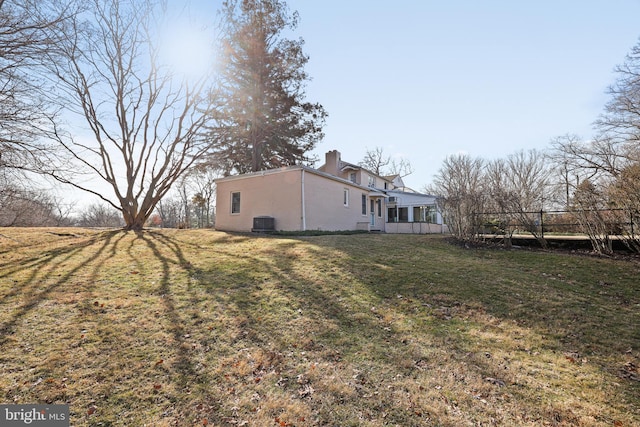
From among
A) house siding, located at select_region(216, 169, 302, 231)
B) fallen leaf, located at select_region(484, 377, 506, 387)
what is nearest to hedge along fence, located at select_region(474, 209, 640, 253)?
fallen leaf, located at select_region(484, 377, 506, 387)

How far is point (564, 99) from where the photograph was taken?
10.1 meters

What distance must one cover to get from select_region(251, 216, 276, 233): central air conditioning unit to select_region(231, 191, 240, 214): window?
7.68 feet

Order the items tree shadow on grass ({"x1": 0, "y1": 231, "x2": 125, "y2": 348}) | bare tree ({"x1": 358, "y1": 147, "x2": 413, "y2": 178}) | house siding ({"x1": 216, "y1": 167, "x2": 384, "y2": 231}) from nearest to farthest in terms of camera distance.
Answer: tree shadow on grass ({"x1": 0, "y1": 231, "x2": 125, "y2": 348}) → house siding ({"x1": 216, "y1": 167, "x2": 384, "y2": 231}) → bare tree ({"x1": 358, "y1": 147, "x2": 413, "y2": 178})

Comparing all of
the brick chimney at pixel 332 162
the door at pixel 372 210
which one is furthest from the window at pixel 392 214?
the brick chimney at pixel 332 162

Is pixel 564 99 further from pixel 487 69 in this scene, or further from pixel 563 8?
pixel 563 8

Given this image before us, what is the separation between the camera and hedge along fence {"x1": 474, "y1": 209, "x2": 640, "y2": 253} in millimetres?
7625

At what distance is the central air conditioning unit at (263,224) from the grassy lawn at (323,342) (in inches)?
280

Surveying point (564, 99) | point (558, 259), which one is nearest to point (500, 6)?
point (564, 99)

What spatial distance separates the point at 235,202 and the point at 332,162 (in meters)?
10.1

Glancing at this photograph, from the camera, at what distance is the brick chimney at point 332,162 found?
23891 mm

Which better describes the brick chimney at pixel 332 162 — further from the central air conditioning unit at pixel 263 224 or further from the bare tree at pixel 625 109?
the bare tree at pixel 625 109

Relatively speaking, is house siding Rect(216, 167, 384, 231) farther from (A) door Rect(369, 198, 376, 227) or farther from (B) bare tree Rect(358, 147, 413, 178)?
(B) bare tree Rect(358, 147, 413, 178)

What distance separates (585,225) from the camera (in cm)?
842

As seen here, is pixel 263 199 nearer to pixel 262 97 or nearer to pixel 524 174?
pixel 262 97
